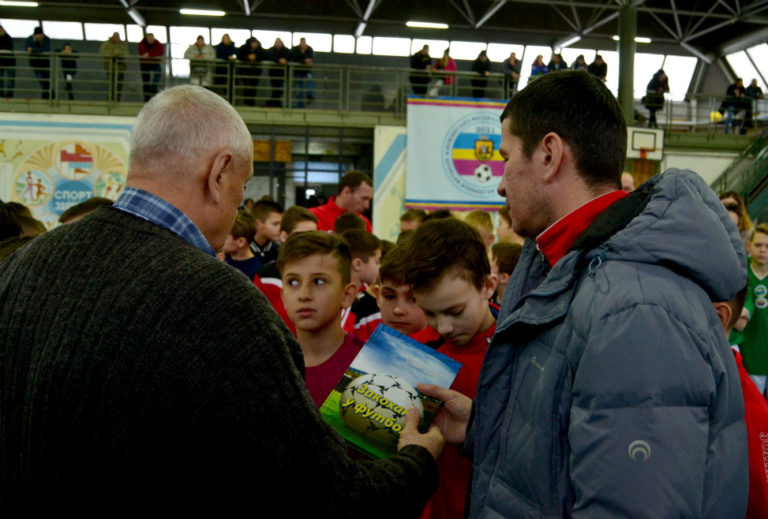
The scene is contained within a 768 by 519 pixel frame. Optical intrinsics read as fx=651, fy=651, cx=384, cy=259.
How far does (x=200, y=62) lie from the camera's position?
553 inches

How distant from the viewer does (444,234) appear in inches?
92.7

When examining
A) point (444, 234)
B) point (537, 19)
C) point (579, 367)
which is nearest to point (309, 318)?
point (444, 234)

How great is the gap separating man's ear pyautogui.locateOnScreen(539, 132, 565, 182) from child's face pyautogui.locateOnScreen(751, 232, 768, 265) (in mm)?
4664

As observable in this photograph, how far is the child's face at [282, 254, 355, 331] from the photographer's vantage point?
2.65m

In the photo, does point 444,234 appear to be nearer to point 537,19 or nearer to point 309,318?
point 309,318

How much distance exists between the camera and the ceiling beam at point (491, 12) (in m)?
18.4

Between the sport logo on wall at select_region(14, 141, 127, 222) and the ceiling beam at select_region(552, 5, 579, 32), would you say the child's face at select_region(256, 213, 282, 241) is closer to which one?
the sport logo on wall at select_region(14, 141, 127, 222)

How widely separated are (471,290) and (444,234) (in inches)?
9.0

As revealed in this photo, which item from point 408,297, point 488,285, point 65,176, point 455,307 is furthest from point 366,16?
point 455,307

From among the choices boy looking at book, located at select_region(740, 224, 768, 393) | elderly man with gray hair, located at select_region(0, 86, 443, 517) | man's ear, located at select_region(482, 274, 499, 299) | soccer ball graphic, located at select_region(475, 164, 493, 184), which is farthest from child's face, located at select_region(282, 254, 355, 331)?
soccer ball graphic, located at select_region(475, 164, 493, 184)

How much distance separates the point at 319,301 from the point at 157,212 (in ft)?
4.70

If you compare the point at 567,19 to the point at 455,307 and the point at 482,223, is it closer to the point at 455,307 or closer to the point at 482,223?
the point at 482,223

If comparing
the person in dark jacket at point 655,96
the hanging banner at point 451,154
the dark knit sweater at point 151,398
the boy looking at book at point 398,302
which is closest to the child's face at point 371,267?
the boy looking at book at point 398,302

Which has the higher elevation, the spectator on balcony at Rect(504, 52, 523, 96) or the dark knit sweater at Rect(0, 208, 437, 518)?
the spectator on balcony at Rect(504, 52, 523, 96)
